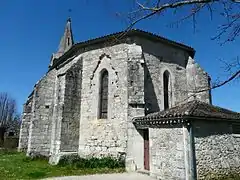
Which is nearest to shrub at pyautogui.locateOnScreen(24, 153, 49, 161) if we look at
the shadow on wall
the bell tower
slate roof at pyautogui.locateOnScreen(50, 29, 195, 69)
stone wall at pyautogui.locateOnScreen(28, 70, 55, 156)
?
stone wall at pyautogui.locateOnScreen(28, 70, 55, 156)

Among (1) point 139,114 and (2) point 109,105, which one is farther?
(2) point 109,105

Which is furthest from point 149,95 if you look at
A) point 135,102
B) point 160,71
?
point 160,71

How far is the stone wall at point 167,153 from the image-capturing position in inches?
358

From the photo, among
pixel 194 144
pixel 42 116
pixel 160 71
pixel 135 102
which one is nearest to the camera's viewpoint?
pixel 194 144

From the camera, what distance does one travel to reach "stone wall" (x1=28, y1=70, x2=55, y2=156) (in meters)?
16.7

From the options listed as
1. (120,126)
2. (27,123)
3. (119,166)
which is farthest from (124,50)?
(27,123)

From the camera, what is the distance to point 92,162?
1277 centimetres

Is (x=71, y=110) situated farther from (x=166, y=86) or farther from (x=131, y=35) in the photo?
(x=166, y=86)

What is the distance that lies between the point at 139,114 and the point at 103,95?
10.1ft

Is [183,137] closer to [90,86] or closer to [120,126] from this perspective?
[120,126]

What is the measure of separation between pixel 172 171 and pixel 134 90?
16.3ft

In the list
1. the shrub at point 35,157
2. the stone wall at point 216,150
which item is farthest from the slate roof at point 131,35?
the shrub at point 35,157

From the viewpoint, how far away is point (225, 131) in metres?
10.3

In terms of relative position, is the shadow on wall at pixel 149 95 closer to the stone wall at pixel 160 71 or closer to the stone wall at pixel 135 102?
the stone wall at pixel 160 71
